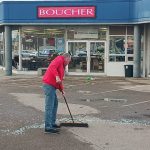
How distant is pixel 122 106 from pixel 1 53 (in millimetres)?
22252

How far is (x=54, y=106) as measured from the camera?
1008cm

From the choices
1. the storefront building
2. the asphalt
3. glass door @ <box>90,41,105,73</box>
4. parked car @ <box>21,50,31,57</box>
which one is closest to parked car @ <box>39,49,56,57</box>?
the storefront building

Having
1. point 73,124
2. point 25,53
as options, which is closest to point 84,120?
point 73,124

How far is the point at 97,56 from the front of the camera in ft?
91.5

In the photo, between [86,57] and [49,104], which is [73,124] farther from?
[86,57]

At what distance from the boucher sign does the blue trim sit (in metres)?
0.20

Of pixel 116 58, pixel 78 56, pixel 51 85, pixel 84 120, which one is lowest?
pixel 84 120

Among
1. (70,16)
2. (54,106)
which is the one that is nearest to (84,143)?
(54,106)

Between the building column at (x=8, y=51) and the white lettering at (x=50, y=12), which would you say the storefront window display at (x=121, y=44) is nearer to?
the white lettering at (x=50, y=12)

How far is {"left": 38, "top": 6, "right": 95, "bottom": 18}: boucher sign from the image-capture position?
2653cm

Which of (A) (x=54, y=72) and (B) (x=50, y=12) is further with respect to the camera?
(B) (x=50, y=12)

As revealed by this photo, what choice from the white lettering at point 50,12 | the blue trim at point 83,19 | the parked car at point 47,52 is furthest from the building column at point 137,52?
the parked car at point 47,52

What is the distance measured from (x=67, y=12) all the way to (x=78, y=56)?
9.66 ft

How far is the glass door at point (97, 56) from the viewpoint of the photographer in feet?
91.1
